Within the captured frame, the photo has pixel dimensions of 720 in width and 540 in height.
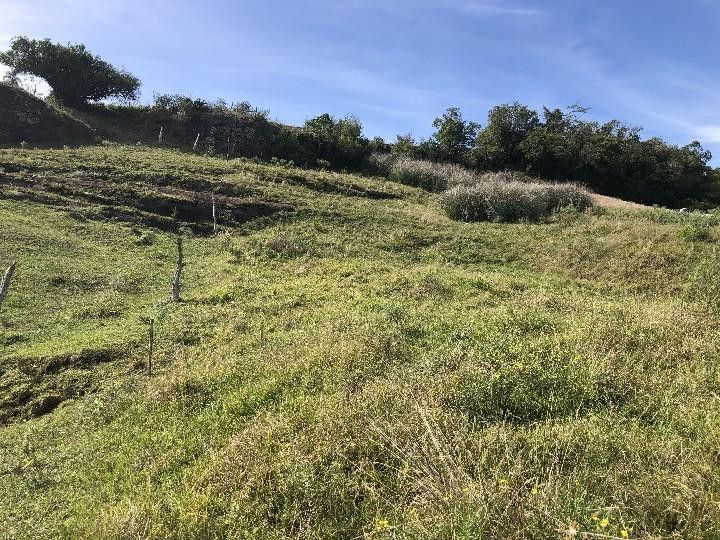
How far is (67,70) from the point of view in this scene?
133 ft

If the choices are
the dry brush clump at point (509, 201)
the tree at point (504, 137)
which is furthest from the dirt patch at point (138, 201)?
the tree at point (504, 137)

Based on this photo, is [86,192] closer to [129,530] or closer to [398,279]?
[398,279]

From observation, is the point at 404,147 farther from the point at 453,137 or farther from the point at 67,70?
the point at 67,70

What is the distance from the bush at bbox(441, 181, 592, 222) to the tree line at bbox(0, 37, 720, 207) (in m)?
12.2

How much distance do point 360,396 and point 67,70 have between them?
44.7 m

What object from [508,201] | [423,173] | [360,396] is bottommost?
[360,396]

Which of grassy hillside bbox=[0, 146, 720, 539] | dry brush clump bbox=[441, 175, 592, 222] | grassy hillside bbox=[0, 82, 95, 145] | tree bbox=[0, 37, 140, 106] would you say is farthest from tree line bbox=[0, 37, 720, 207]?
grassy hillside bbox=[0, 146, 720, 539]

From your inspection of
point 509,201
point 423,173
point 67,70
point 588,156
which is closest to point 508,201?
point 509,201

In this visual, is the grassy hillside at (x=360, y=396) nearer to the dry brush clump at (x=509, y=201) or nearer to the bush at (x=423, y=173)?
the dry brush clump at (x=509, y=201)

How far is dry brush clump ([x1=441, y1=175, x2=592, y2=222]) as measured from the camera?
25.3 metres

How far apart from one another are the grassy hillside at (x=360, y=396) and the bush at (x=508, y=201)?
289 inches

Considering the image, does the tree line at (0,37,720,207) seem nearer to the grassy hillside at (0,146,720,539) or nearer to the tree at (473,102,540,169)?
the tree at (473,102,540,169)

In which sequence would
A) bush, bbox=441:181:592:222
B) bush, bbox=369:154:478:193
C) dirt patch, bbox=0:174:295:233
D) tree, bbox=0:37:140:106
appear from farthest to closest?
tree, bbox=0:37:140:106
bush, bbox=369:154:478:193
bush, bbox=441:181:592:222
dirt patch, bbox=0:174:295:233

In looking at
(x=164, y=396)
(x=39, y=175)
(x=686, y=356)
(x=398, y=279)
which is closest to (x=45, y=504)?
(x=164, y=396)
